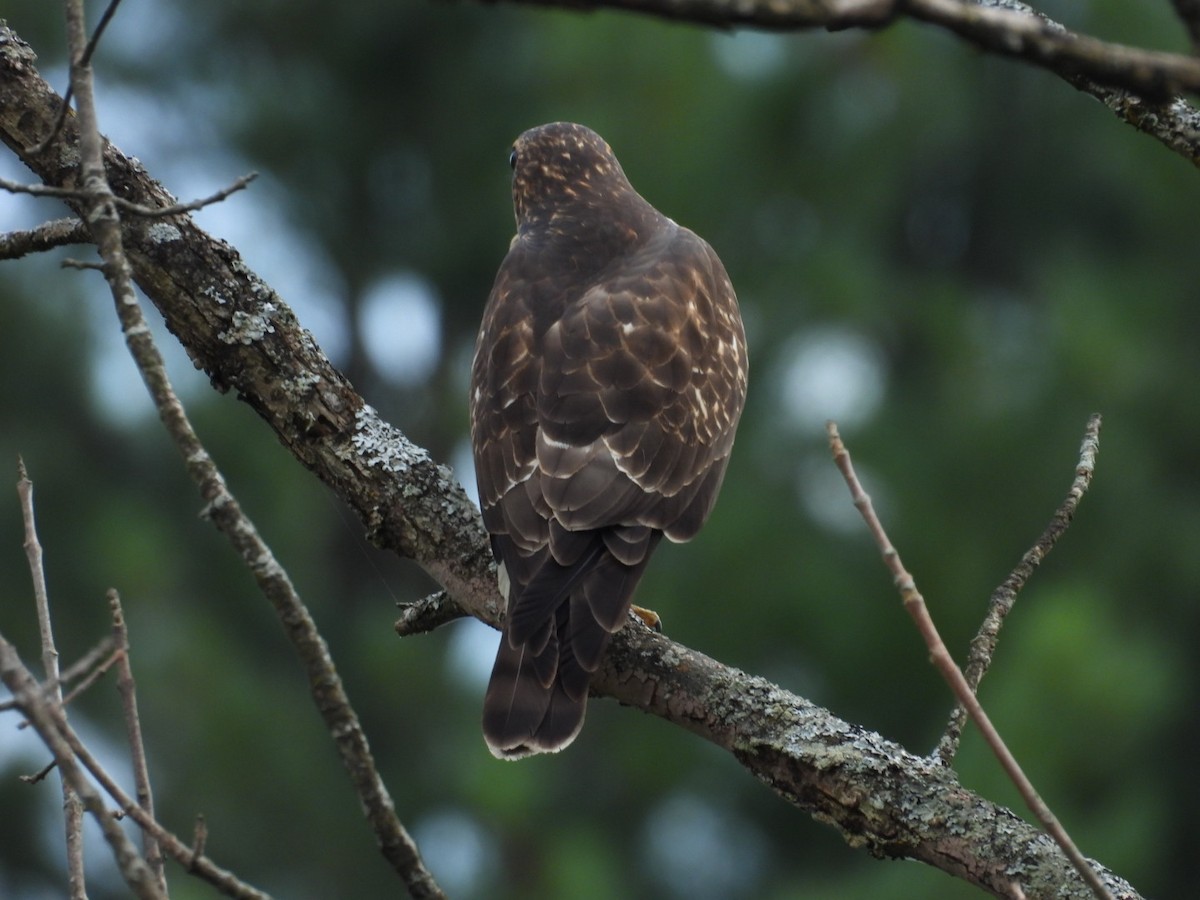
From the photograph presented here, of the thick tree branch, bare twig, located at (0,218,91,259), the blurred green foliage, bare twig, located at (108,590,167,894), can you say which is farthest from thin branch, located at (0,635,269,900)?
the blurred green foliage

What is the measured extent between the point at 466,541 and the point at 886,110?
849 cm

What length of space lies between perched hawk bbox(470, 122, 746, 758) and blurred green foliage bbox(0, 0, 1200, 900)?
3877 millimetres

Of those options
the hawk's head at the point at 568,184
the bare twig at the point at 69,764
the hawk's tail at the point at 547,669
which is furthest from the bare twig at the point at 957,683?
the hawk's head at the point at 568,184

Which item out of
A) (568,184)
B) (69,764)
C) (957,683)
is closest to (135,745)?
(69,764)

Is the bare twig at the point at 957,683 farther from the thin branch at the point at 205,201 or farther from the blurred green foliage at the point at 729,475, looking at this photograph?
the blurred green foliage at the point at 729,475

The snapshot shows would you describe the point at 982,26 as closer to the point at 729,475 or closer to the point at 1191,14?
the point at 1191,14

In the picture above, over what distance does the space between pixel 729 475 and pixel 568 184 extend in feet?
17.7

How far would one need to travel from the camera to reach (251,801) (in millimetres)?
9508

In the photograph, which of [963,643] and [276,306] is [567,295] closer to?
[276,306]

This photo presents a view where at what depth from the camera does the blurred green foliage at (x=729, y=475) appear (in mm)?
8523

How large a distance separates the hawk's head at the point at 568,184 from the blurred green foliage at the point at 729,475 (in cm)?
355

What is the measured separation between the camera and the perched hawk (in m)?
2.90

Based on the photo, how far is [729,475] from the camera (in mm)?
9562

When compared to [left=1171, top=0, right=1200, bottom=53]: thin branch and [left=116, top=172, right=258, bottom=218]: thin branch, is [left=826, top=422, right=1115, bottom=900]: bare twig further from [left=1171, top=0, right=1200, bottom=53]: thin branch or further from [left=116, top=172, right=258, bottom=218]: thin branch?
[left=116, top=172, right=258, bottom=218]: thin branch
